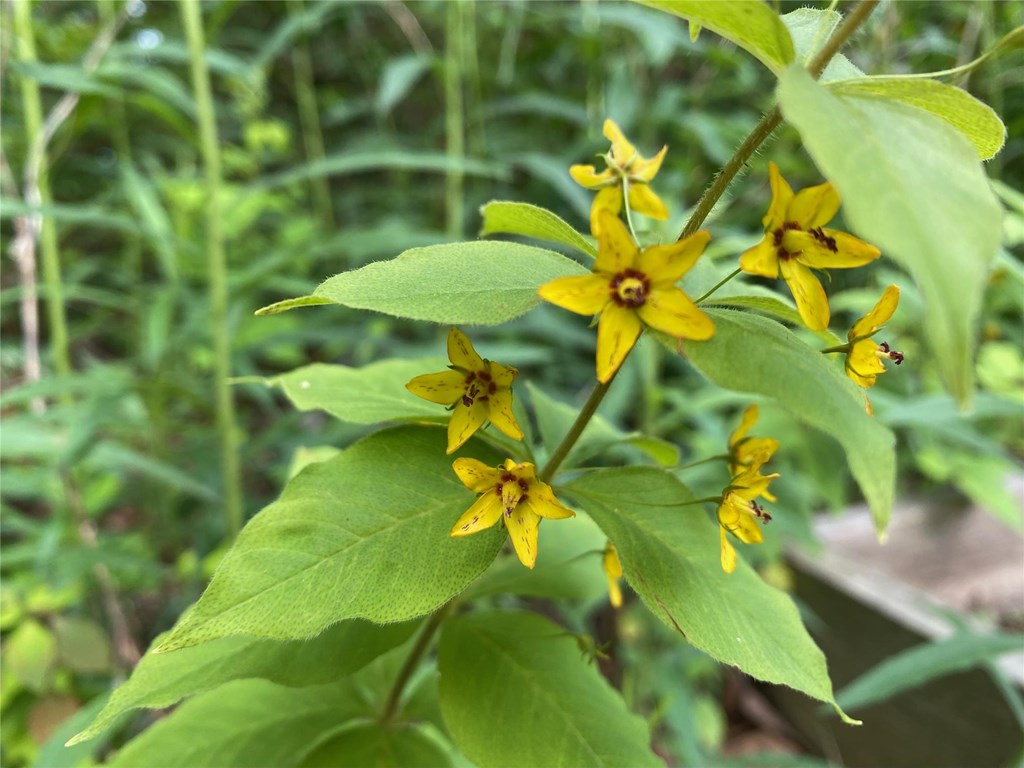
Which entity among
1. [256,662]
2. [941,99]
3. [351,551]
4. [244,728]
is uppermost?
[941,99]

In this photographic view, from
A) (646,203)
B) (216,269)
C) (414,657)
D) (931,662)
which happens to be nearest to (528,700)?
(414,657)

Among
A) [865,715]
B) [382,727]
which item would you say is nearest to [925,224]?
[382,727]

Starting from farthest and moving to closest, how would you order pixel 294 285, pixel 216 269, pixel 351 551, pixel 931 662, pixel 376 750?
pixel 294 285 < pixel 216 269 < pixel 931 662 < pixel 376 750 < pixel 351 551

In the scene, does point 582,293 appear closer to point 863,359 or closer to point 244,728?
point 863,359

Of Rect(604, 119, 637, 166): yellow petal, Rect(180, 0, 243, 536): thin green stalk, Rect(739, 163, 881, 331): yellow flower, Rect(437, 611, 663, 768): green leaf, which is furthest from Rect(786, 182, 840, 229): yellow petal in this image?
Rect(180, 0, 243, 536): thin green stalk

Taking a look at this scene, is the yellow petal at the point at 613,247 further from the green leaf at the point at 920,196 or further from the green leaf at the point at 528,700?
the green leaf at the point at 528,700

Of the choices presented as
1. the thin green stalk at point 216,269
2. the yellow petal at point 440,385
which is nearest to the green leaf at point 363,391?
the yellow petal at point 440,385

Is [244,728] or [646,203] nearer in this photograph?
[646,203]

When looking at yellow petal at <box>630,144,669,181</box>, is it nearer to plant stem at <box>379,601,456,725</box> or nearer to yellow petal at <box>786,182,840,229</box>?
yellow petal at <box>786,182,840,229</box>
